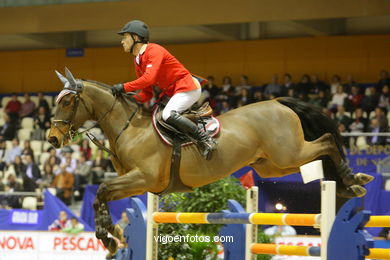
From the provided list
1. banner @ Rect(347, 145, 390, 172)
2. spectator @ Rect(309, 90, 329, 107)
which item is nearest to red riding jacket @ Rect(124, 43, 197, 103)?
banner @ Rect(347, 145, 390, 172)

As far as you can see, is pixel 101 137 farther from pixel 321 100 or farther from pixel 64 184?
pixel 321 100

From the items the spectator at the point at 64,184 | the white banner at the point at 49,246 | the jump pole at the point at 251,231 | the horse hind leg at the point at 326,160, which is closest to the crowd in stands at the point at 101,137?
the spectator at the point at 64,184

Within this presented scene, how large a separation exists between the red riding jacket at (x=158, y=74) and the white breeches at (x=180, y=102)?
0.04m

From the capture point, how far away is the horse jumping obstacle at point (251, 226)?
4.46m

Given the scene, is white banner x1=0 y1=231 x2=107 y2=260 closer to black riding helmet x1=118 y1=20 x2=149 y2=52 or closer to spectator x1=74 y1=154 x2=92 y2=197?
spectator x1=74 y1=154 x2=92 y2=197

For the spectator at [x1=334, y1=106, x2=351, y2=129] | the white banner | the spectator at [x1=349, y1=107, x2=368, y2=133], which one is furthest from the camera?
the spectator at [x1=334, y1=106, x2=351, y2=129]

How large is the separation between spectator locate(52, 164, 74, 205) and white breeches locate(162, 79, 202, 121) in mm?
7157

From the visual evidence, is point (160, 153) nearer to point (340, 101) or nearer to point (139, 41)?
point (139, 41)

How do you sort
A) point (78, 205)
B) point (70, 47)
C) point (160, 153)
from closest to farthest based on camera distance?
point (160, 153) < point (78, 205) < point (70, 47)

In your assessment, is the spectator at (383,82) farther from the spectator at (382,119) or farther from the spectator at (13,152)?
the spectator at (13,152)

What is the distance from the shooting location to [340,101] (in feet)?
44.8

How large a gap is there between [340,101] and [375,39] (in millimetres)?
3092

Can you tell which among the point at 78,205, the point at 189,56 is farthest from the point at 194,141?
the point at 189,56

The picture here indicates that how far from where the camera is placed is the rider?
18.3 feet
